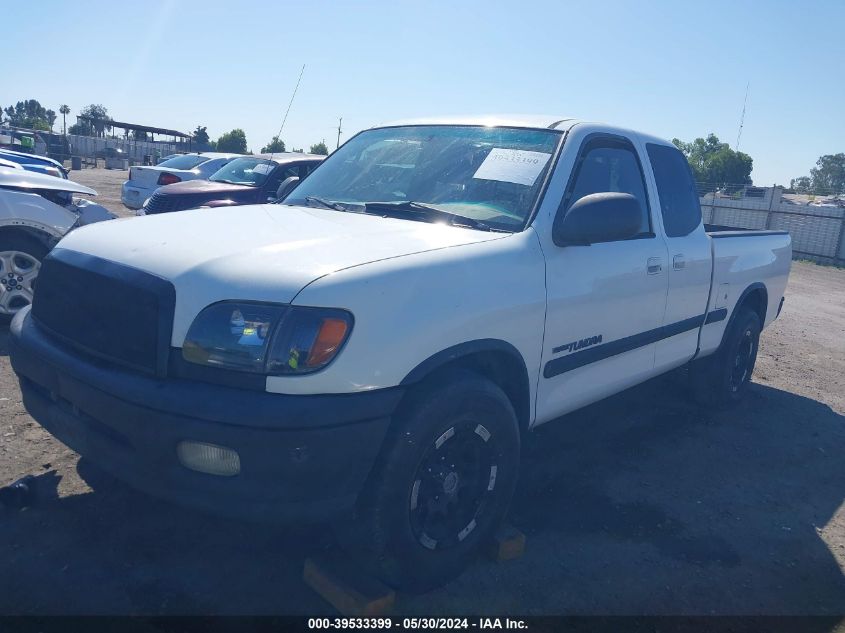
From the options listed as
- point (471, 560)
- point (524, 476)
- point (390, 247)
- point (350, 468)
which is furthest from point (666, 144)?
point (350, 468)

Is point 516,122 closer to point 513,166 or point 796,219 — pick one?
point 513,166

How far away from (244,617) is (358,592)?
46 centimetres

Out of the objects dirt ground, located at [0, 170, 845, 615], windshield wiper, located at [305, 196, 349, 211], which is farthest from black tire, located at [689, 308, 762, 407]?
windshield wiper, located at [305, 196, 349, 211]

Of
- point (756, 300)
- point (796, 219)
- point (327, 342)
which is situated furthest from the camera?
point (796, 219)

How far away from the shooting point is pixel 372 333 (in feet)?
8.57

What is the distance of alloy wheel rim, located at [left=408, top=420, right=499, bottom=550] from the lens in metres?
2.90

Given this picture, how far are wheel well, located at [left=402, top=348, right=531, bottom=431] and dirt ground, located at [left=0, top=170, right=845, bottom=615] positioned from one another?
682 millimetres

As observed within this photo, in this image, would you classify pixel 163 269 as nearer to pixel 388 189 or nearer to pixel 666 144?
pixel 388 189

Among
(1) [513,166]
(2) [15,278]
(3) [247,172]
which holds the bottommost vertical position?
(2) [15,278]

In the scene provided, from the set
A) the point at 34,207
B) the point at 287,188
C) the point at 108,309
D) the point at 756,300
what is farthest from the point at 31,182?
the point at 756,300

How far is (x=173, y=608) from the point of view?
111 inches

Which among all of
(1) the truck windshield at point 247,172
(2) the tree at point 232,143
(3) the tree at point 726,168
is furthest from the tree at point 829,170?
(1) the truck windshield at point 247,172

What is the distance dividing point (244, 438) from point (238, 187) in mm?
8475

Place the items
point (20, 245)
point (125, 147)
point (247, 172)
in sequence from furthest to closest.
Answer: point (125, 147) → point (247, 172) → point (20, 245)
